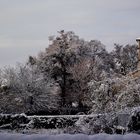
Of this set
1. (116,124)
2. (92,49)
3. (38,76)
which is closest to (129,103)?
(116,124)

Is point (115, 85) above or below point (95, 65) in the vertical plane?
below

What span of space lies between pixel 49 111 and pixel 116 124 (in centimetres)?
2834

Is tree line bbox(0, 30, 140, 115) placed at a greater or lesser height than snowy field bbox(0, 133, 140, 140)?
greater

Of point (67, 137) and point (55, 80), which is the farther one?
point (55, 80)

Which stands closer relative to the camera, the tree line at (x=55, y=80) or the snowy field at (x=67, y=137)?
the snowy field at (x=67, y=137)

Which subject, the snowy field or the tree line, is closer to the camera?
the snowy field

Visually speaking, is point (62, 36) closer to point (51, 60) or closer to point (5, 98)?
point (51, 60)

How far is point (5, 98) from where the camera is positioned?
126ft

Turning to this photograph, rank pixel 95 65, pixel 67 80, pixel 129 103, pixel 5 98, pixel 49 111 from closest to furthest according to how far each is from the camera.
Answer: pixel 129 103 → pixel 5 98 → pixel 49 111 → pixel 67 80 → pixel 95 65

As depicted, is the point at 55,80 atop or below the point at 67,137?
atop

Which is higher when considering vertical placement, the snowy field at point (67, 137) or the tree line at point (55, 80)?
the tree line at point (55, 80)

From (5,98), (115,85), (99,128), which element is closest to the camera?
(99,128)

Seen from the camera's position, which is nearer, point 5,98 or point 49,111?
point 5,98

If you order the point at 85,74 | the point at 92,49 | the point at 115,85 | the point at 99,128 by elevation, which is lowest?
the point at 99,128
